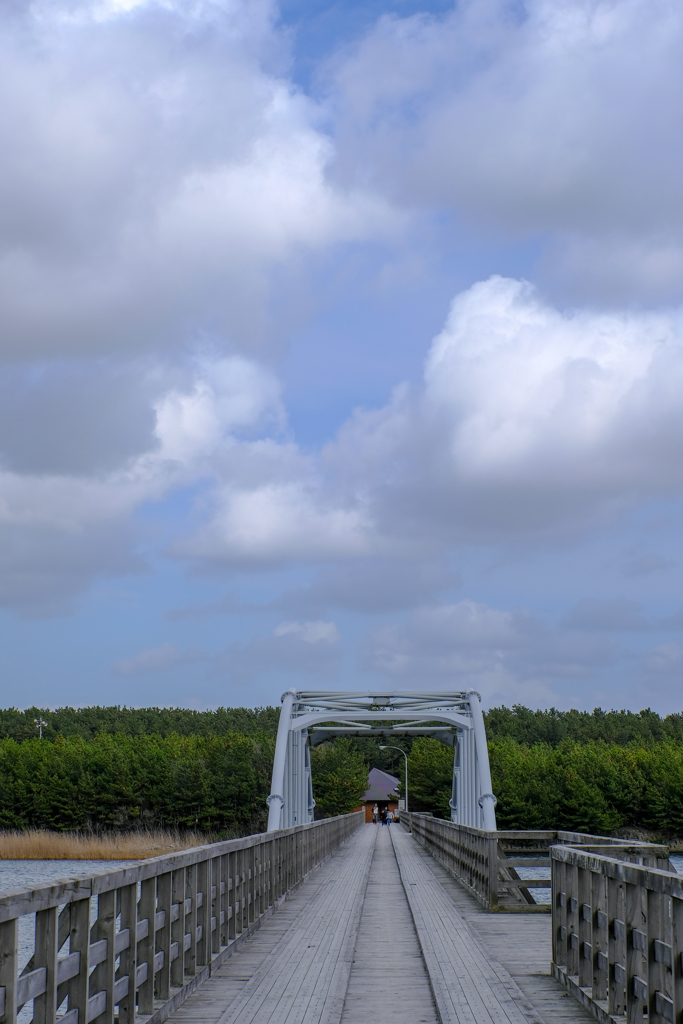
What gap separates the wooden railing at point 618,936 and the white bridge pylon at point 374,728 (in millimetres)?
24485

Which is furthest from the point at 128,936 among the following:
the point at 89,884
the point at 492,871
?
the point at 492,871

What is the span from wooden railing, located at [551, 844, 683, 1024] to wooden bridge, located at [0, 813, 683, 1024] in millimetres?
12

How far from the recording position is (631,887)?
17.6ft

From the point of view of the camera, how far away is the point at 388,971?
7855 mm

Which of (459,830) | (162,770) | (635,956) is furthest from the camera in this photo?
(162,770)

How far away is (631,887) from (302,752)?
3708 cm

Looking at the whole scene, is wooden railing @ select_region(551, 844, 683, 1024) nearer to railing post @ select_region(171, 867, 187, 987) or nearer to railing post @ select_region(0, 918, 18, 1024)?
railing post @ select_region(171, 867, 187, 987)

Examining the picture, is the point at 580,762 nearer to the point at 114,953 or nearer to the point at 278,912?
the point at 278,912

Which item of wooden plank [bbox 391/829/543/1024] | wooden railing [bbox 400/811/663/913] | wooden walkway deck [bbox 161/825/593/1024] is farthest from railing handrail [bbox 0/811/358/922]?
wooden railing [bbox 400/811/663/913]

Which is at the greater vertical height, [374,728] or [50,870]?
[374,728]

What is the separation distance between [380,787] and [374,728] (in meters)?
82.3

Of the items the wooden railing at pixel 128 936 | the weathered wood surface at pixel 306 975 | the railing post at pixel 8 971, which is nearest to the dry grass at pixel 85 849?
the weathered wood surface at pixel 306 975

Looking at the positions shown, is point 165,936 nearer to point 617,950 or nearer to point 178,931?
point 178,931

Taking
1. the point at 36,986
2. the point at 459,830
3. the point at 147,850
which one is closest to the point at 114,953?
the point at 36,986
